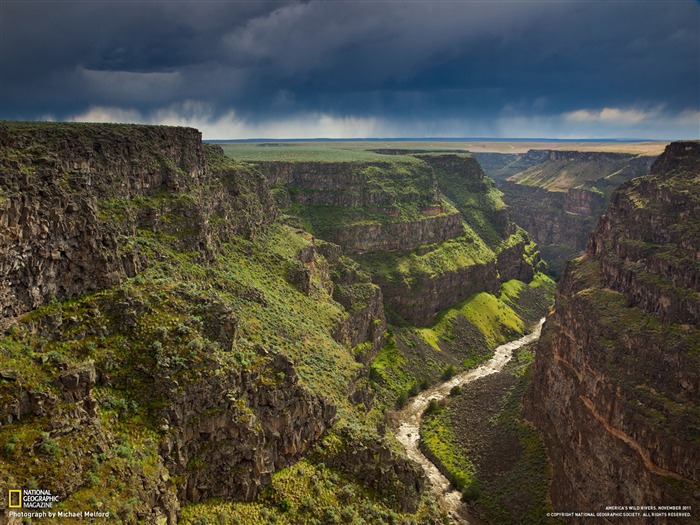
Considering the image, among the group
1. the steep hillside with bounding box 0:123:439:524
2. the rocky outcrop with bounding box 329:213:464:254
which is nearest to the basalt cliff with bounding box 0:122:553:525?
the steep hillside with bounding box 0:123:439:524

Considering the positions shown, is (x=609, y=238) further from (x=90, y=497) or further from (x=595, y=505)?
(x=90, y=497)

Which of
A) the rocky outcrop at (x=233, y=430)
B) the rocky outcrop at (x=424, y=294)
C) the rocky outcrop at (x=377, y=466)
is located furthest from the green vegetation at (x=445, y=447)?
the rocky outcrop at (x=233, y=430)

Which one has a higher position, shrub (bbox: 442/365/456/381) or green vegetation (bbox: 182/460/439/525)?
green vegetation (bbox: 182/460/439/525)

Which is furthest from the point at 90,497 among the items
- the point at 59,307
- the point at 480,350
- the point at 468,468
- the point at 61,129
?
the point at 480,350

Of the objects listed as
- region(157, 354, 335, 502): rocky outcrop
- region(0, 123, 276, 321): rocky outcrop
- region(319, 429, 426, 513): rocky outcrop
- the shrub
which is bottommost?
the shrub

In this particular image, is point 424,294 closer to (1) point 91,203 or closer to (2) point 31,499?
(1) point 91,203

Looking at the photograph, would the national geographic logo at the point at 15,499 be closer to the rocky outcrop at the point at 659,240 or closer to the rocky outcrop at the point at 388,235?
the rocky outcrop at the point at 659,240

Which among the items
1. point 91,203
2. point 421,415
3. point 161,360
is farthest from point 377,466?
point 421,415

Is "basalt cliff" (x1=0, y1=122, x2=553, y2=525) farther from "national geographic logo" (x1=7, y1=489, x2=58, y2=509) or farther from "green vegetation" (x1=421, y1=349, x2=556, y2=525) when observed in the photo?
"green vegetation" (x1=421, y1=349, x2=556, y2=525)
